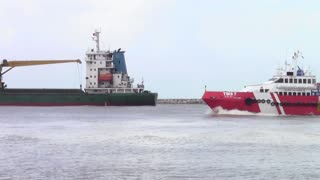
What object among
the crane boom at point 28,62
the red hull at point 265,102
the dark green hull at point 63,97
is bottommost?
the dark green hull at point 63,97

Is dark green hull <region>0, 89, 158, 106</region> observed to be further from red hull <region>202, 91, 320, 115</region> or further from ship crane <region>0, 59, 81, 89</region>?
red hull <region>202, 91, 320, 115</region>

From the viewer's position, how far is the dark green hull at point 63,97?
94.2 metres

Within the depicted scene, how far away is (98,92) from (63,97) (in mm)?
5287

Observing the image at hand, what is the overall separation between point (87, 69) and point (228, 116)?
4352 centimetres

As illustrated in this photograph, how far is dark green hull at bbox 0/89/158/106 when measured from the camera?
94250 mm

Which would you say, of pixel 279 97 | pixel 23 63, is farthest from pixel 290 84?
pixel 23 63

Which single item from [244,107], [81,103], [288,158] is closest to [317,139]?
[288,158]

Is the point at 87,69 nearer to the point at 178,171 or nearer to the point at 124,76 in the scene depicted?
the point at 124,76

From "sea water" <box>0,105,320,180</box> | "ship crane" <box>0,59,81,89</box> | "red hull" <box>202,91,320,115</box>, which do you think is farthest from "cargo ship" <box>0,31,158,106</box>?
"sea water" <box>0,105,320,180</box>

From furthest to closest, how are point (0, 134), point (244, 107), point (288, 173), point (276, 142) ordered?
point (244, 107)
point (0, 134)
point (276, 142)
point (288, 173)

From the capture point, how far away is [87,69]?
96625mm

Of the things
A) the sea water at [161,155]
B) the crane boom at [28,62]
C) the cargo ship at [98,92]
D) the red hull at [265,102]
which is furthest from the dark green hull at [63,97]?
the sea water at [161,155]

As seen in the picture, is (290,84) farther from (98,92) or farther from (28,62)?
(28,62)

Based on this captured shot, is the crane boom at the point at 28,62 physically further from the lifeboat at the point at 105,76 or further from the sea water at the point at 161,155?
the sea water at the point at 161,155
